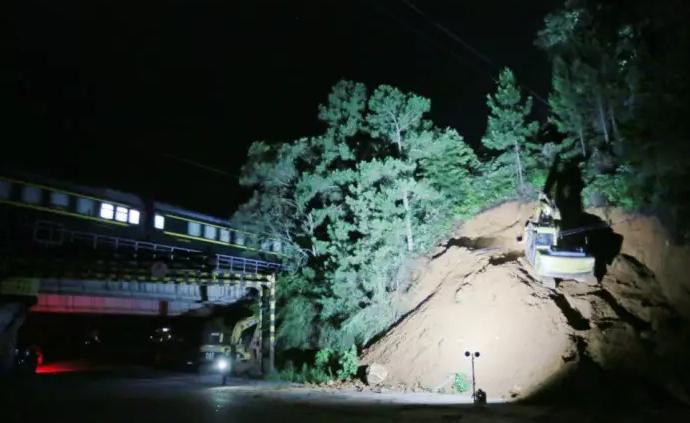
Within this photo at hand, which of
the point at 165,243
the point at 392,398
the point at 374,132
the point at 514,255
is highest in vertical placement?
the point at 374,132

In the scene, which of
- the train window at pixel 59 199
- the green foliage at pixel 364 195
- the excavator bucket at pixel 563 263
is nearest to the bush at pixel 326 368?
the green foliage at pixel 364 195

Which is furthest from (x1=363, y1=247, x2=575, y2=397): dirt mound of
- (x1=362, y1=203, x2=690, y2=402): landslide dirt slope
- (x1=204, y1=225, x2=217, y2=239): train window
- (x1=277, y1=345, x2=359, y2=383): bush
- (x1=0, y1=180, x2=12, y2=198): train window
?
(x1=204, y1=225, x2=217, y2=239): train window

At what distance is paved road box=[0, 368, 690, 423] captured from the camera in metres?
12.3

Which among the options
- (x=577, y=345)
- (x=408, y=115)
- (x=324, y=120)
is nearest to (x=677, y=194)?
(x=577, y=345)

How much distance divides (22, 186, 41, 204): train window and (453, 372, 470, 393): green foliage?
1859 centimetres

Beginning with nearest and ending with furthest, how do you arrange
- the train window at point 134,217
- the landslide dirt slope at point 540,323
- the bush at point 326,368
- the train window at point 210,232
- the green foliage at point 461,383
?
the landslide dirt slope at point 540,323, the green foliage at point 461,383, the bush at point 326,368, the train window at point 134,217, the train window at point 210,232

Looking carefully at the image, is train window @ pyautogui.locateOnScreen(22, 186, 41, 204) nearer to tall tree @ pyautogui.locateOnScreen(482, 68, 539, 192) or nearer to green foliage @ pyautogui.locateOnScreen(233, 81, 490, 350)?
green foliage @ pyautogui.locateOnScreen(233, 81, 490, 350)

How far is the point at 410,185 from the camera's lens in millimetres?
22422

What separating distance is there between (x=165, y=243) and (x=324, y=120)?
11.6 meters

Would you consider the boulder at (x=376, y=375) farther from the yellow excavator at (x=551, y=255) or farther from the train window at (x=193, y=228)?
the train window at (x=193, y=228)

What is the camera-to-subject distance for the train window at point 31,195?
78.0 feet

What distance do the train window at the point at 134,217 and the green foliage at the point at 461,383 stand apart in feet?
61.6

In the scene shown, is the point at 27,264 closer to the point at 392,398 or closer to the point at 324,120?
the point at 324,120

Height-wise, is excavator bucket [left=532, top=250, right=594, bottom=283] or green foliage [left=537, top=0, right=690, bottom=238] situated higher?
green foliage [left=537, top=0, right=690, bottom=238]
